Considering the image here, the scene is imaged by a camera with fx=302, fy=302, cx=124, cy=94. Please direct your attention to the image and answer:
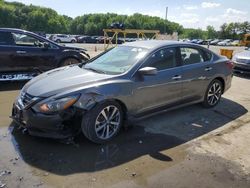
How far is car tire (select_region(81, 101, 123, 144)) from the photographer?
4328 millimetres

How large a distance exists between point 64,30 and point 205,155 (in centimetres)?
9506

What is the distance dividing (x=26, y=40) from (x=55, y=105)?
4.82 meters

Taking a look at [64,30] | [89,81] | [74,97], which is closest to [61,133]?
[74,97]

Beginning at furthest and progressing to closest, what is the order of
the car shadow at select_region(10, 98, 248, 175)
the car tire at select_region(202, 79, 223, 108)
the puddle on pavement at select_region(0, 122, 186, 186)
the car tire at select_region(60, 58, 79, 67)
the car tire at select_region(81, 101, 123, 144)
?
A: the car tire at select_region(60, 58, 79, 67)
the car tire at select_region(202, 79, 223, 108)
the car tire at select_region(81, 101, 123, 144)
the car shadow at select_region(10, 98, 248, 175)
the puddle on pavement at select_region(0, 122, 186, 186)

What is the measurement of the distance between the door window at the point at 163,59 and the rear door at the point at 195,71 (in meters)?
0.28

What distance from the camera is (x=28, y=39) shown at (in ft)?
27.5

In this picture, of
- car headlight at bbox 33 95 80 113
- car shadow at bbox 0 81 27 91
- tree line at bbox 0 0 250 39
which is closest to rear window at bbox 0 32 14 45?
car shadow at bbox 0 81 27 91

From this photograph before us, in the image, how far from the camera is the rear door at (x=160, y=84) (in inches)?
196

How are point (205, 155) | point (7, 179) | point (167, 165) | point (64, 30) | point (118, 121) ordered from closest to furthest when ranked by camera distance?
point (7, 179), point (167, 165), point (205, 155), point (118, 121), point (64, 30)

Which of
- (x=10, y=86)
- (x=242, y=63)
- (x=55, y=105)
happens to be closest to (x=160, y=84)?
(x=55, y=105)

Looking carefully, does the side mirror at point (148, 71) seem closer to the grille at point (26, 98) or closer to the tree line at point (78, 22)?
the grille at point (26, 98)

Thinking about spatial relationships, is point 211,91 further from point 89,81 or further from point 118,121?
point 89,81

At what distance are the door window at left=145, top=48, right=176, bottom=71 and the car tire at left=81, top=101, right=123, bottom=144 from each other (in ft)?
3.49

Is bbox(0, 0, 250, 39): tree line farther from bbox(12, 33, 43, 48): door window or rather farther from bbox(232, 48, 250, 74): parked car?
bbox(12, 33, 43, 48): door window
